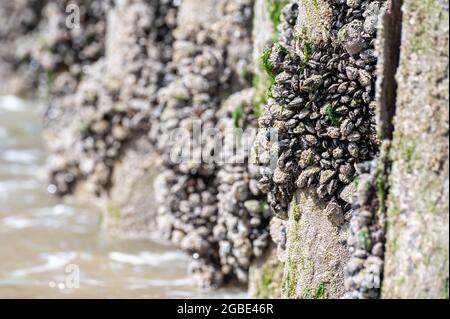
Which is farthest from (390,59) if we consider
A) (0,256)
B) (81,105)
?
(81,105)

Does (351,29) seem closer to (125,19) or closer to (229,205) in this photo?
(229,205)

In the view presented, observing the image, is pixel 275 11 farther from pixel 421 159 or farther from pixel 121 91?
pixel 121 91

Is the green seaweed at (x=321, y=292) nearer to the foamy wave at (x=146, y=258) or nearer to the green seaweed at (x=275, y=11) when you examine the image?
the green seaweed at (x=275, y=11)

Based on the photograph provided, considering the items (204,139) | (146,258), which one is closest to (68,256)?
(146,258)

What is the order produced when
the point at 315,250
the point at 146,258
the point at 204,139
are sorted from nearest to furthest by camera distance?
the point at 315,250, the point at 204,139, the point at 146,258

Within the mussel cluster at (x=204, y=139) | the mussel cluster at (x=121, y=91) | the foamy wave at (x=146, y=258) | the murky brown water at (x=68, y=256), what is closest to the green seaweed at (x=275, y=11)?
the mussel cluster at (x=204, y=139)

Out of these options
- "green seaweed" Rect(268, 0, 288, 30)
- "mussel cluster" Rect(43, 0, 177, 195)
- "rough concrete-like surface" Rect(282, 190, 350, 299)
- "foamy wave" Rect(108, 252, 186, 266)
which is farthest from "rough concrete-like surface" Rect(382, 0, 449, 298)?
"mussel cluster" Rect(43, 0, 177, 195)

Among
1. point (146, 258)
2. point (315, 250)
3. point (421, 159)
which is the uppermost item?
point (421, 159)
